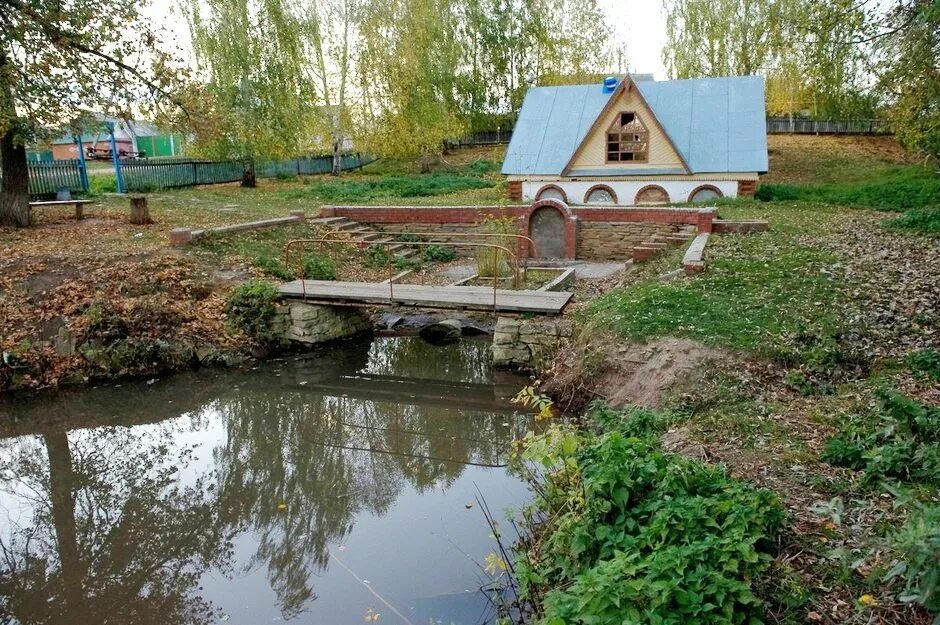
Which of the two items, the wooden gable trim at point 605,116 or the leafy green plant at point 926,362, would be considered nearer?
the leafy green plant at point 926,362

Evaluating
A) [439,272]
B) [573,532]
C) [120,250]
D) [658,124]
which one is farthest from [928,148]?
[120,250]

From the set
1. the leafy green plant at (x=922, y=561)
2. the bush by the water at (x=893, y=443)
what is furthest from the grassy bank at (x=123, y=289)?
the leafy green plant at (x=922, y=561)

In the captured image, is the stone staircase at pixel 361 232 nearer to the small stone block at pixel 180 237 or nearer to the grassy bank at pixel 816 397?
the small stone block at pixel 180 237

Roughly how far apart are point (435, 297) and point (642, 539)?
23.8 ft

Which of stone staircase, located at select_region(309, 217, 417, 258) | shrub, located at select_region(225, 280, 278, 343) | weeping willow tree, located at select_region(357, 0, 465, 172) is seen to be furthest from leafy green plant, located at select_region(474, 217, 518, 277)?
weeping willow tree, located at select_region(357, 0, 465, 172)

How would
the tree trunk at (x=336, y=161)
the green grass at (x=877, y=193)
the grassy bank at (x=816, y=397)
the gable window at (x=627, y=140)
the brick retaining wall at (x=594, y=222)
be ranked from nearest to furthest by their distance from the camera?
the grassy bank at (x=816, y=397) < the brick retaining wall at (x=594, y=222) < the green grass at (x=877, y=193) < the gable window at (x=627, y=140) < the tree trunk at (x=336, y=161)

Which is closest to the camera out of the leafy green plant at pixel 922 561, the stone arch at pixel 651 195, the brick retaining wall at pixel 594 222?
the leafy green plant at pixel 922 561

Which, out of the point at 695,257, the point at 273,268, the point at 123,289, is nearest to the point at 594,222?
the point at 695,257

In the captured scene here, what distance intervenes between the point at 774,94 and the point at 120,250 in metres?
34.8

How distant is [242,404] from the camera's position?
31.9 ft

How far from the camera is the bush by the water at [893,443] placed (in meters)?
4.61

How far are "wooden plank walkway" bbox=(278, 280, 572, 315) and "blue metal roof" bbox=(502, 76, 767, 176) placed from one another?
12.7m

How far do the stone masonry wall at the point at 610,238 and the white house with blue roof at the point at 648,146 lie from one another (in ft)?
19.3

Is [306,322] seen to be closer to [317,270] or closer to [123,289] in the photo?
[317,270]
